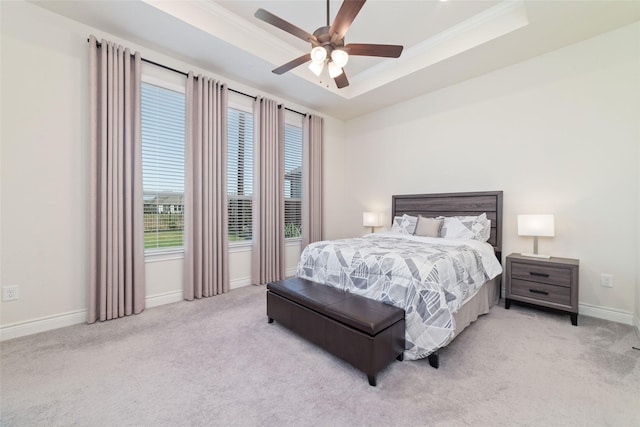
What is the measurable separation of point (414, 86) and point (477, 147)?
4.10ft

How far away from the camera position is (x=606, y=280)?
2730 mm

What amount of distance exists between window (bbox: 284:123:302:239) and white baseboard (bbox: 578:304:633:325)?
3.74m

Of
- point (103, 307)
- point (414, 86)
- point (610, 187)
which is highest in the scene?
point (414, 86)

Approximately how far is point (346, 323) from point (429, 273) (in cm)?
70

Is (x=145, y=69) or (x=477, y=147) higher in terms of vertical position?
(x=145, y=69)

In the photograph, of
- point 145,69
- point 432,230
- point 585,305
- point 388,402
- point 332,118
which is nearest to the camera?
point 388,402

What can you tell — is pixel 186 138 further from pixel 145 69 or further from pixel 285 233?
pixel 285 233

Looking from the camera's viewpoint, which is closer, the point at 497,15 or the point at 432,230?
the point at 497,15

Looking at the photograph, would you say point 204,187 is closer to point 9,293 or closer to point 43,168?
point 43,168

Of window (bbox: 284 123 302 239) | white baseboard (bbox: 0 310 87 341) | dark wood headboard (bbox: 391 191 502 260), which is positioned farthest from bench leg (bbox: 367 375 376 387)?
window (bbox: 284 123 302 239)

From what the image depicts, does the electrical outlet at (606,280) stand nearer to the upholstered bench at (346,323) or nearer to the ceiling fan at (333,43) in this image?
the upholstered bench at (346,323)

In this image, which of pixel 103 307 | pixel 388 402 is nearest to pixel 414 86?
pixel 388 402

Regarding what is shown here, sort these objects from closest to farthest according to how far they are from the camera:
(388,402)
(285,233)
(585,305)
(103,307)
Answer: (388,402) < (103,307) < (585,305) < (285,233)

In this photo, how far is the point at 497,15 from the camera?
2.79 metres
